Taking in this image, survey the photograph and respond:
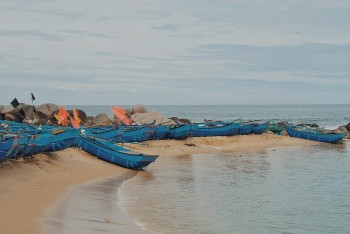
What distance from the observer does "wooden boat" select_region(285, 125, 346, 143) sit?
53094 mm

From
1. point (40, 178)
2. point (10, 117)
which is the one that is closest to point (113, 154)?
point (40, 178)

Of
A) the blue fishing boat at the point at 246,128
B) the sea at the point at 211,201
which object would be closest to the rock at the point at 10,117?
the sea at the point at 211,201

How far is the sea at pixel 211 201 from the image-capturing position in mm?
14734

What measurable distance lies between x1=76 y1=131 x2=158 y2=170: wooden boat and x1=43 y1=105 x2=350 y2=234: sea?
25.3 inches

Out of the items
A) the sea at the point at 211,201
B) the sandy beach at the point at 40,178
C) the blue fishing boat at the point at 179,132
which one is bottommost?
the sea at the point at 211,201

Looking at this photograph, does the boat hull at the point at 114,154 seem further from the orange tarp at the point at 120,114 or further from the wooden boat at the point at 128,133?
the orange tarp at the point at 120,114

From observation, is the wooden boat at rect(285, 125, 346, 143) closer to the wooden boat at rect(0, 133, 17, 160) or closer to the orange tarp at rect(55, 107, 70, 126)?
the orange tarp at rect(55, 107, 70, 126)

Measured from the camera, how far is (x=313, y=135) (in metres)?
54.3

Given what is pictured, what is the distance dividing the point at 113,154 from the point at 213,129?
2075cm

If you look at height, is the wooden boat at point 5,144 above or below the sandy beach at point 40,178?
above

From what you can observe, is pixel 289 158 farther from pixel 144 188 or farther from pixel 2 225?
pixel 2 225

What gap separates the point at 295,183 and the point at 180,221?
10.5 meters

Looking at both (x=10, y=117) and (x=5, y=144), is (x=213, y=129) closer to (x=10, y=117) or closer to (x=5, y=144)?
(x=10, y=117)

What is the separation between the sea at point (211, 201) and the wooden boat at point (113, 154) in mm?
644
